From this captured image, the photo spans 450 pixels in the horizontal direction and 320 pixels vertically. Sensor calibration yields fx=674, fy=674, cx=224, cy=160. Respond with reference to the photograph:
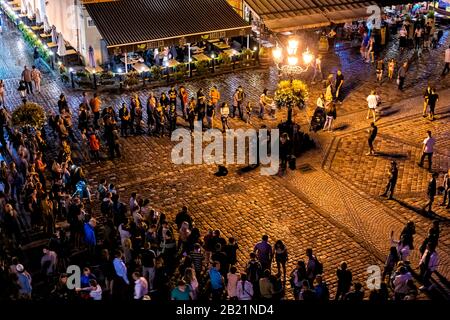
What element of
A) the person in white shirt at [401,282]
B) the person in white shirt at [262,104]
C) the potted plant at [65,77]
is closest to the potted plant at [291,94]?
the person in white shirt at [262,104]

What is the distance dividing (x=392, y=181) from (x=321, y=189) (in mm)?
2208

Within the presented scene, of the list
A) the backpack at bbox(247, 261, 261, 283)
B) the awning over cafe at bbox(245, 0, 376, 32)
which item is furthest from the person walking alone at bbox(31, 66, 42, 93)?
the backpack at bbox(247, 261, 261, 283)

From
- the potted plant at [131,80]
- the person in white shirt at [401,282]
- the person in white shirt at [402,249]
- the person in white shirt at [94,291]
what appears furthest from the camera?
the potted plant at [131,80]

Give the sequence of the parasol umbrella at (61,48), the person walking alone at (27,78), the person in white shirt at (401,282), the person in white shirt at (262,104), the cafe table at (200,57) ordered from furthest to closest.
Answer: the cafe table at (200,57)
the parasol umbrella at (61,48)
the person walking alone at (27,78)
the person in white shirt at (262,104)
the person in white shirt at (401,282)

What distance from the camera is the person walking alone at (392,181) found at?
19.1 metres

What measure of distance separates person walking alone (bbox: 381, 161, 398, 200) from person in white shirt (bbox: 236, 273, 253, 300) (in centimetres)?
712

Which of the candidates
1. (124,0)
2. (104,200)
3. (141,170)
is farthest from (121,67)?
(104,200)

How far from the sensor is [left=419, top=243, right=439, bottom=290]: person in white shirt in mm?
15578

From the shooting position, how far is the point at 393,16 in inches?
1500

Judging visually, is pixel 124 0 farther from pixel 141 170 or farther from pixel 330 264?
pixel 330 264

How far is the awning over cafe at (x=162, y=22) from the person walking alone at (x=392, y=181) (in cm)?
1310

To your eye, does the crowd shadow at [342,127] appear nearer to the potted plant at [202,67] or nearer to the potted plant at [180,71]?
the potted plant at [202,67]

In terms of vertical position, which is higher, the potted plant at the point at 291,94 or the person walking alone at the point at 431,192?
the potted plant at the point at 291,94
